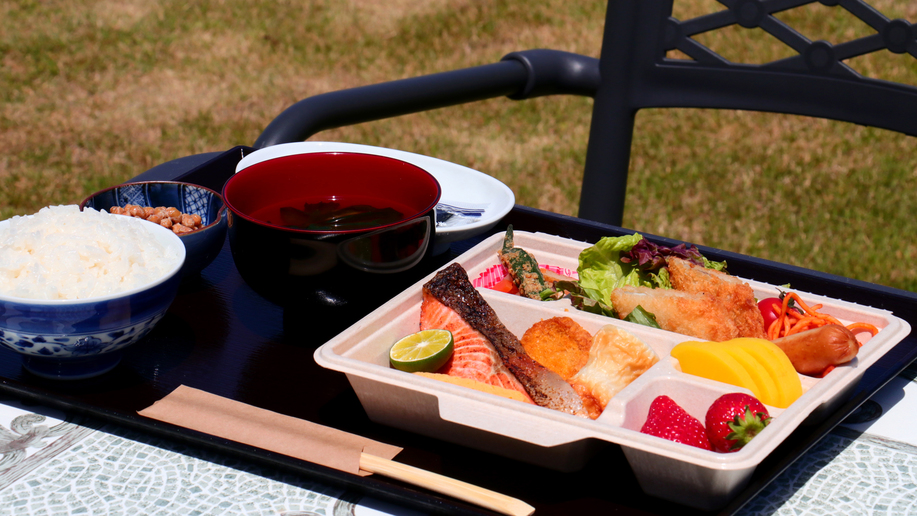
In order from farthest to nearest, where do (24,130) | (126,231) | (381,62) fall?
(381,62)
(24,130)
(126,231)

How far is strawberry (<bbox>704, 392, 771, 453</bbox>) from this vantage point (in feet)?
3.61

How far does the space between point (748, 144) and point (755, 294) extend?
412 centimetres

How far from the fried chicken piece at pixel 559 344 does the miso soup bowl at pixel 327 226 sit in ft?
0.80

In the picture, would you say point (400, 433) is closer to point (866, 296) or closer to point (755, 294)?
point (755, 294)

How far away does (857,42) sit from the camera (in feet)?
7.52

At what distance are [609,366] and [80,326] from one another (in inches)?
30.2

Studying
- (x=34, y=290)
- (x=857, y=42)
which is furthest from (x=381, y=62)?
(x=34, y=290)

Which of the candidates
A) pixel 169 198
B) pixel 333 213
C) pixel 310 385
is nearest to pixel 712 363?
pixel 310 385

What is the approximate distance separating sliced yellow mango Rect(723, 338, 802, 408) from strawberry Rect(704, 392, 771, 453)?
0.29 ft

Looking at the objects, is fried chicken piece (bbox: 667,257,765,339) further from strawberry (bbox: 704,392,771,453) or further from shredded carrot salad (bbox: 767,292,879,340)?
strawberry (bbox: 704,392,771,453)

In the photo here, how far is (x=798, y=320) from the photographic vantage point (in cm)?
146

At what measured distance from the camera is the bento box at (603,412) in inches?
41.8

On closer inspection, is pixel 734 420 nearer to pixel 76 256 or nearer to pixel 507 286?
pixel 507 286

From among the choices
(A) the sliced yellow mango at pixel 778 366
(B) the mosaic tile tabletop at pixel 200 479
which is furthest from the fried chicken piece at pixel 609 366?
(B) the mosaic tile tabletop at pixel 200 479
